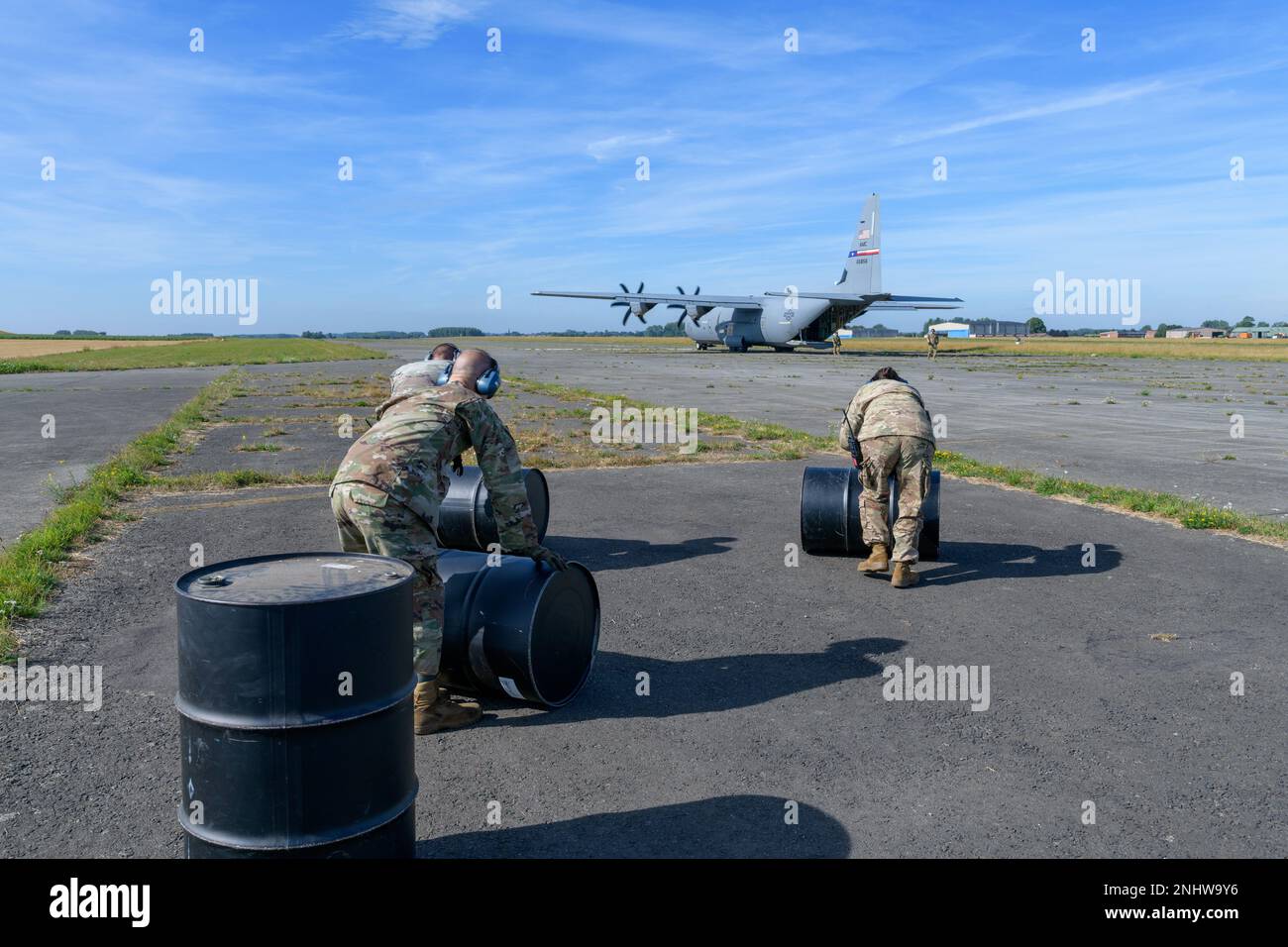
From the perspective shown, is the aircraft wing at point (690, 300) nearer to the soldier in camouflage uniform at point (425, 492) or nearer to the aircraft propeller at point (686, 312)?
the aircraft propeller at point (686, 312)

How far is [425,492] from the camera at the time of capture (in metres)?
5.14

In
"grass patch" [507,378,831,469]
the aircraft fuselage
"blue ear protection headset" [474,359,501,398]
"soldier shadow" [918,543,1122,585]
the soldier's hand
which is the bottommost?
"soldier shadow" [918,543,1122,585]

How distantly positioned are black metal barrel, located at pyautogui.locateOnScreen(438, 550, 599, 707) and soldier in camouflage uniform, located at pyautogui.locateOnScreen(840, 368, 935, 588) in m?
3.77

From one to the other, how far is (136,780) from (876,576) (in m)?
6.21

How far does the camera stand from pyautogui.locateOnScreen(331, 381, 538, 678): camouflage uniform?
5.04 metres

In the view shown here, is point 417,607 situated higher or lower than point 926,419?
lower

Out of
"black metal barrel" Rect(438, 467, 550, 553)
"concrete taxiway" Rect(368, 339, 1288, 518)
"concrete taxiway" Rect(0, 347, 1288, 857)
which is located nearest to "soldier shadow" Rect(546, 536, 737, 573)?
"concrete taxiway" Rect(0, 347, 1288, 857)

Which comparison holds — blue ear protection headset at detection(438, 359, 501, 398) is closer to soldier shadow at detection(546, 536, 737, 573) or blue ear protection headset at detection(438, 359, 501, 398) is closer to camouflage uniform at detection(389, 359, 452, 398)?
camouflage uniform at detection(389, 359, 452, 398)

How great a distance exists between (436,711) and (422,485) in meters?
1.26

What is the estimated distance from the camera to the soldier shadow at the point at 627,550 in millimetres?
9125

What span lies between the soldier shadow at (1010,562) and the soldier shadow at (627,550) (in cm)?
216
